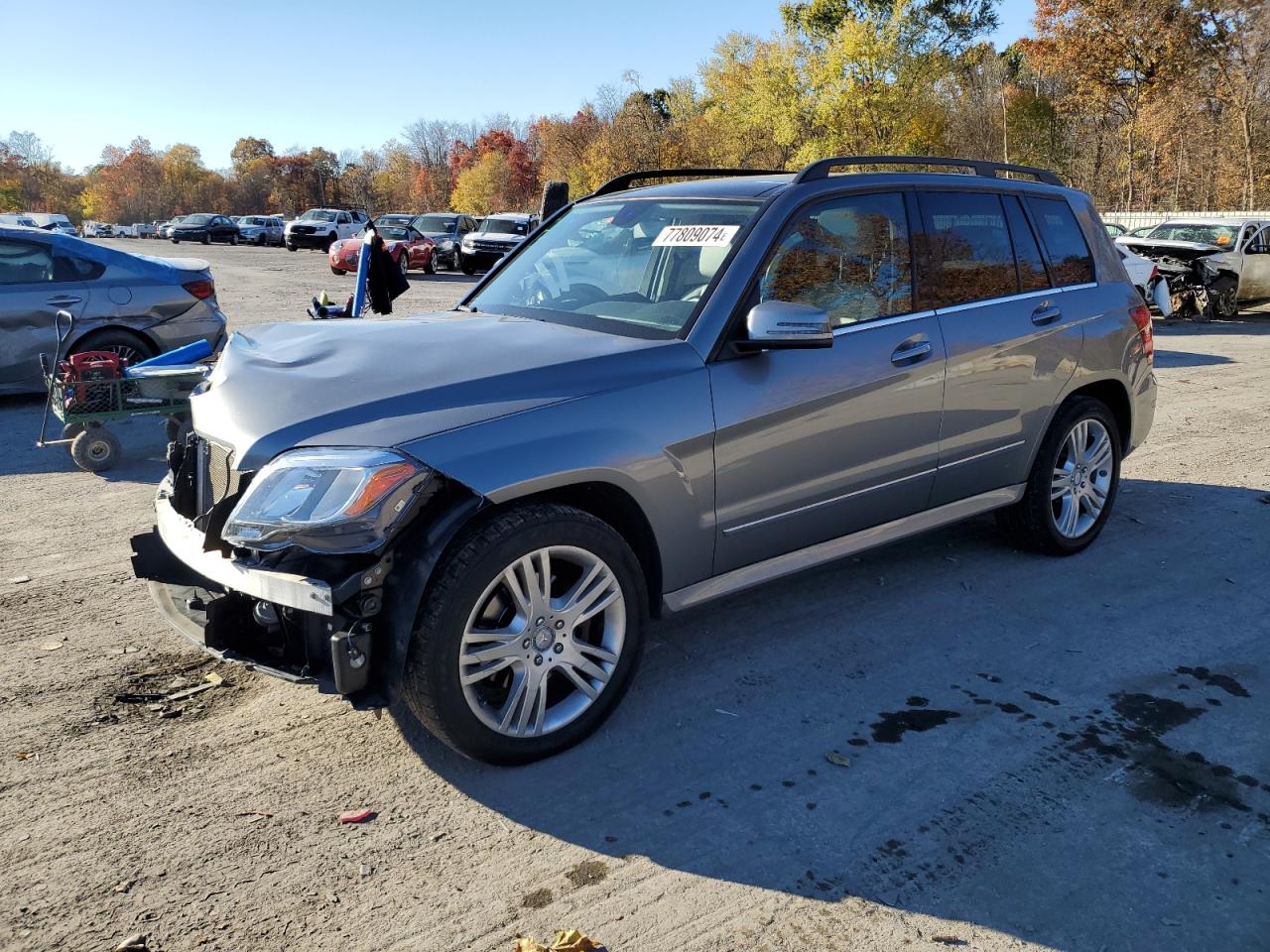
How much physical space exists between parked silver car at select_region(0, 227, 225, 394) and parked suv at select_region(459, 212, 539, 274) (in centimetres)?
2146

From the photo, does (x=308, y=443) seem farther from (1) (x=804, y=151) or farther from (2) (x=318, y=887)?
(1) (x=804, y=151)

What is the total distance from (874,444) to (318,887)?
263 cm

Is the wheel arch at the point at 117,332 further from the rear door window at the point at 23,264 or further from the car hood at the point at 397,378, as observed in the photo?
the car hood at the point at 397,378

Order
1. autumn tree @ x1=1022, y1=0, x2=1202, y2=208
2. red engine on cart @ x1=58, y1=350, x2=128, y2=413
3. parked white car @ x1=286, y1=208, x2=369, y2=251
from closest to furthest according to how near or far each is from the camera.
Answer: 1. red engine on cart @ x1=58, y1=350, x2=128, y2=413
2. autumn tree @ x1=1022, y1=0, x2=1202, y2=208
3. parked white car @ x1=286, y1=208, x2=369, y2=251

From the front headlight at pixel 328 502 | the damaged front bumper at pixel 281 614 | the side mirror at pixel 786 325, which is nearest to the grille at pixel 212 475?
the damaged front bumper at pixel 281 614

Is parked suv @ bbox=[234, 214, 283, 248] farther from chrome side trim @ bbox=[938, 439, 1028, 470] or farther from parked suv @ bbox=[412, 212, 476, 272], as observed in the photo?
chrome side trim @ bbox=[938, 439, 1028, 470]

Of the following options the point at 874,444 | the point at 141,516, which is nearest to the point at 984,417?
the point at 874,444

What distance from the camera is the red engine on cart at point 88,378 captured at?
22.2 feet

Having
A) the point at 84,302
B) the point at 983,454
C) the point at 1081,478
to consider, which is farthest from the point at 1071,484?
the point at 84,302

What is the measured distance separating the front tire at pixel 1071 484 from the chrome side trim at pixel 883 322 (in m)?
1.21

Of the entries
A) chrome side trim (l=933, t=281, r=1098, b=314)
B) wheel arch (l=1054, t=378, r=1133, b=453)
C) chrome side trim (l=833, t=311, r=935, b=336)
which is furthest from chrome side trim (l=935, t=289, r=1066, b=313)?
wheel arch (l=1054, t=378, r=1133, b=453)

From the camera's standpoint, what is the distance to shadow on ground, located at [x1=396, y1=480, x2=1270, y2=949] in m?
2.78

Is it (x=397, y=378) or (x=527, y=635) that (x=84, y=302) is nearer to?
(x=397, y=378)

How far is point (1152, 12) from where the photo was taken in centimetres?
3338
